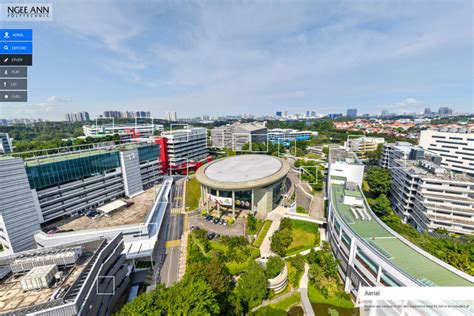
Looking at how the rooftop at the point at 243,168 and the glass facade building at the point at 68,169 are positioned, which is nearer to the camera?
the glass facade building at the point at 68,169

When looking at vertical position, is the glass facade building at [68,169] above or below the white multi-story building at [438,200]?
above

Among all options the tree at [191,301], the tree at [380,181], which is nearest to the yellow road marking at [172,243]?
the tree at [191,301]

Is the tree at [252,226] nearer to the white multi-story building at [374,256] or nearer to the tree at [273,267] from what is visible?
the tree at [273,267]

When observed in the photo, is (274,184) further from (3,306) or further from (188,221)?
(3,306)

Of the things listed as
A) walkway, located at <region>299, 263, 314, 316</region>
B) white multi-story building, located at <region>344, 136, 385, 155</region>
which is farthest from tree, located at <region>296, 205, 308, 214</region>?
white multi-story building, located at <region>344, 136, 385, 155</region>

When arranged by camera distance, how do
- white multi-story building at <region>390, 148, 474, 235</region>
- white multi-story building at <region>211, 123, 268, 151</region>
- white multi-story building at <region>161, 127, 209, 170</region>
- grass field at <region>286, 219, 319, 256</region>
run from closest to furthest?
1. grass field at <region>286, 219, 319, 256</region>
2. white multi-story building at <region>390, 148, 474, 235</region>
3. white multi-story building at <region>161, 127, 209, 170</region>
4. white multi-story building at <region>211, 123, 268, 151</region>

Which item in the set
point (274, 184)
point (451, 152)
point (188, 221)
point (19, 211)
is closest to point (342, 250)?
point (274, 184)

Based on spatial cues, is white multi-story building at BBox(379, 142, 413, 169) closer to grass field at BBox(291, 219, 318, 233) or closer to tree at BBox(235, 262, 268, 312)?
grass field at BBox(291, 219, 318, 233)

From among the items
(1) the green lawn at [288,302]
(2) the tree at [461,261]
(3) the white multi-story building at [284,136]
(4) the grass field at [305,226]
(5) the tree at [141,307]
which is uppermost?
(3) the white multi-story building at [284,136]
